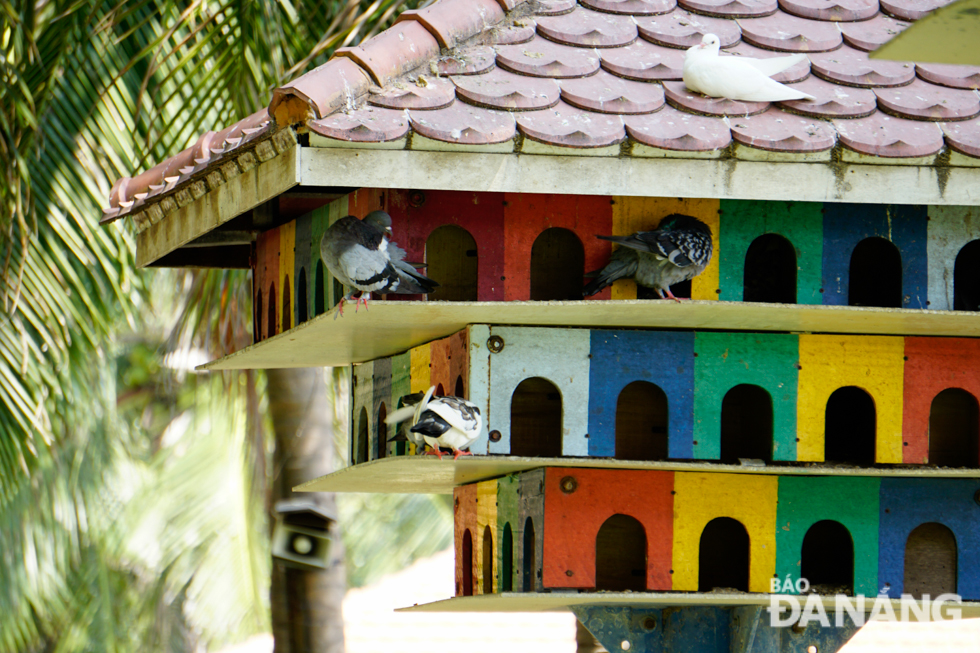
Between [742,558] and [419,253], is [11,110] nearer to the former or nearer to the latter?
[419,253]

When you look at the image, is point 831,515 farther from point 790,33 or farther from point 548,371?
point 790,33

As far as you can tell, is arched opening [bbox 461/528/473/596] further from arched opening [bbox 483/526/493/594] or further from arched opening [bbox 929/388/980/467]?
arched opening [bbox 929/388/980/467]

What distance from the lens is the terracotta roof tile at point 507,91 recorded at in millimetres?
3879

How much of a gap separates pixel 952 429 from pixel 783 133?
156cm

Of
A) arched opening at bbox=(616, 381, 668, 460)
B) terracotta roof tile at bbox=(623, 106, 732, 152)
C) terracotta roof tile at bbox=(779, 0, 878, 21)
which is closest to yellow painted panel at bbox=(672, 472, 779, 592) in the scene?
arched opening at bbox=(616, 381, 668, 460)

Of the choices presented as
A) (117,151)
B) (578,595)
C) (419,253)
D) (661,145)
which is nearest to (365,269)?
(419,253)

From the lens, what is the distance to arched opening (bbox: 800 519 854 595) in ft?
16.1

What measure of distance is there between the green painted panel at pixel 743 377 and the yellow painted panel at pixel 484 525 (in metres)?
0.93

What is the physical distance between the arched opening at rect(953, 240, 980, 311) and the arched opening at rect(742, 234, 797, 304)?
641 mm

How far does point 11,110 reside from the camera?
7109 mm

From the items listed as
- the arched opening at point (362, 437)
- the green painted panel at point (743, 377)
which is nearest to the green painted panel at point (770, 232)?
the green painted panel at point (743, 377)

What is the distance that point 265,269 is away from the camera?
5.75 meters

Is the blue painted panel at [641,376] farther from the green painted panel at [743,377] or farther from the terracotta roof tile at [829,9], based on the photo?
the terracotta roof tile at [829,9]

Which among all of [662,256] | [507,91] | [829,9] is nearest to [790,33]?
[829,9]
